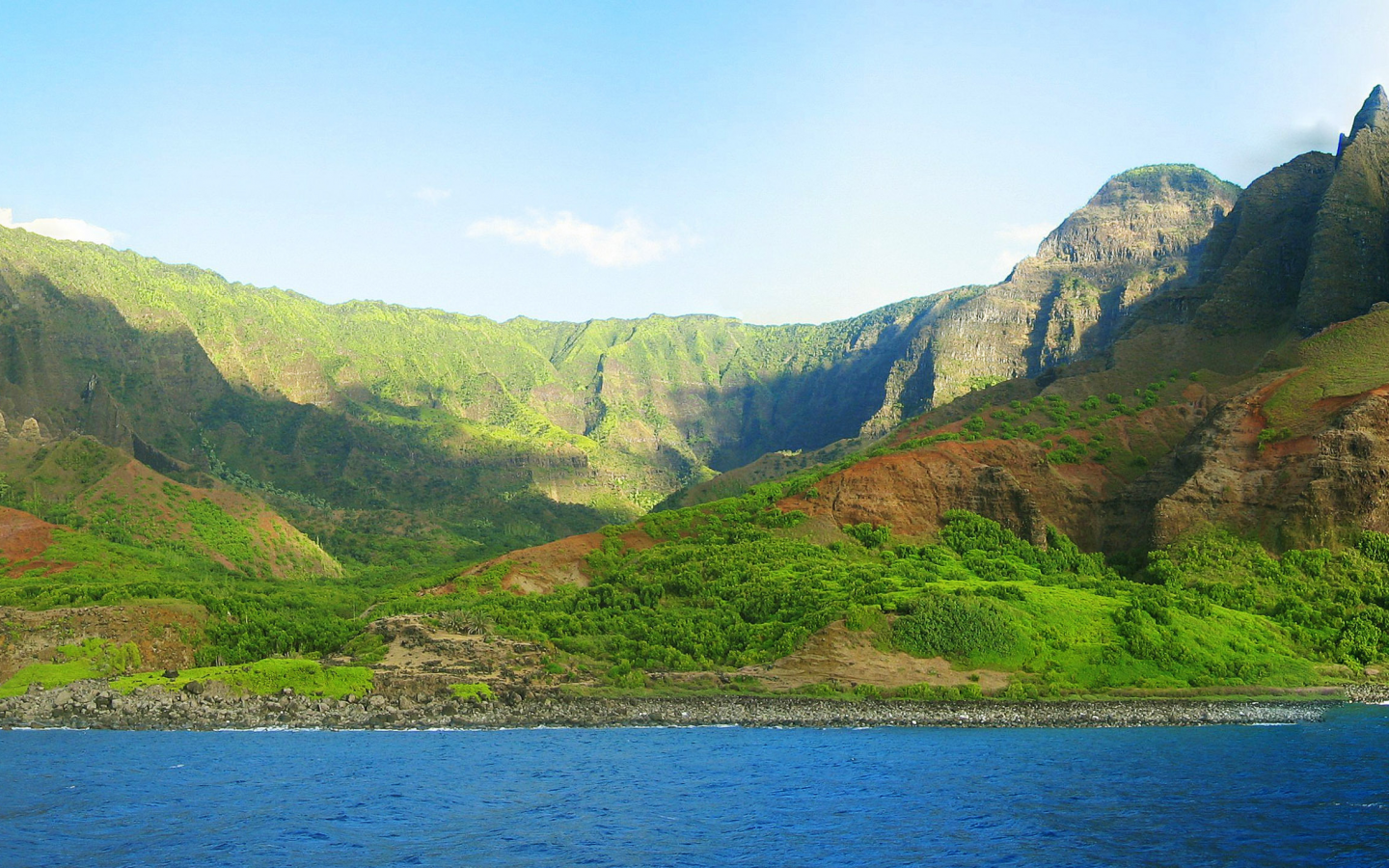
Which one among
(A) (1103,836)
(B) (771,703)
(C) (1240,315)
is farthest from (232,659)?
(C) (1240,315)

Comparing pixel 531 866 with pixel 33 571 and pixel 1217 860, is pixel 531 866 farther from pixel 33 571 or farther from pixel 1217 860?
pixel 33 571

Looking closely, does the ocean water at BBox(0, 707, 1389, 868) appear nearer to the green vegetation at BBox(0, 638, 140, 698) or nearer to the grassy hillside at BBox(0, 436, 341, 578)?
the green vegetation at BBox(0, 638, 140, 698)

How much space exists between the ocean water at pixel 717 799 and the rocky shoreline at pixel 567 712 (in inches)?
148

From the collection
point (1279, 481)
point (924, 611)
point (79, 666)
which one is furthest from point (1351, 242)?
point (79, 666)

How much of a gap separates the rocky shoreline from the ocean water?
3.75 meters

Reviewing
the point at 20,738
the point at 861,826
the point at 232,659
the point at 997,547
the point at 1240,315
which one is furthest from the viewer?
the point at 1240,315

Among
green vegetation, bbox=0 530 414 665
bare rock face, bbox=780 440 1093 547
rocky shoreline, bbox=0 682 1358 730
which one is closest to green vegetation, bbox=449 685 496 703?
rocky shoreline, bbox=0 682 1358 730

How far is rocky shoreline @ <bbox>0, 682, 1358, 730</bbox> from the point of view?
77.6 metres

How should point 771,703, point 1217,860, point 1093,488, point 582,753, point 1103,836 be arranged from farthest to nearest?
point 1093,488 < point 771,703 < point 582,753 < point 1103,836 < point 1217,860

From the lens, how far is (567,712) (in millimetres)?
83688

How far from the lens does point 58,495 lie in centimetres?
17162

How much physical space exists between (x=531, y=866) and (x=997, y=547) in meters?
79.2

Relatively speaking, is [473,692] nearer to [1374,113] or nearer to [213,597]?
[213,597]

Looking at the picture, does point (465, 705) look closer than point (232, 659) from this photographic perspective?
Yes
